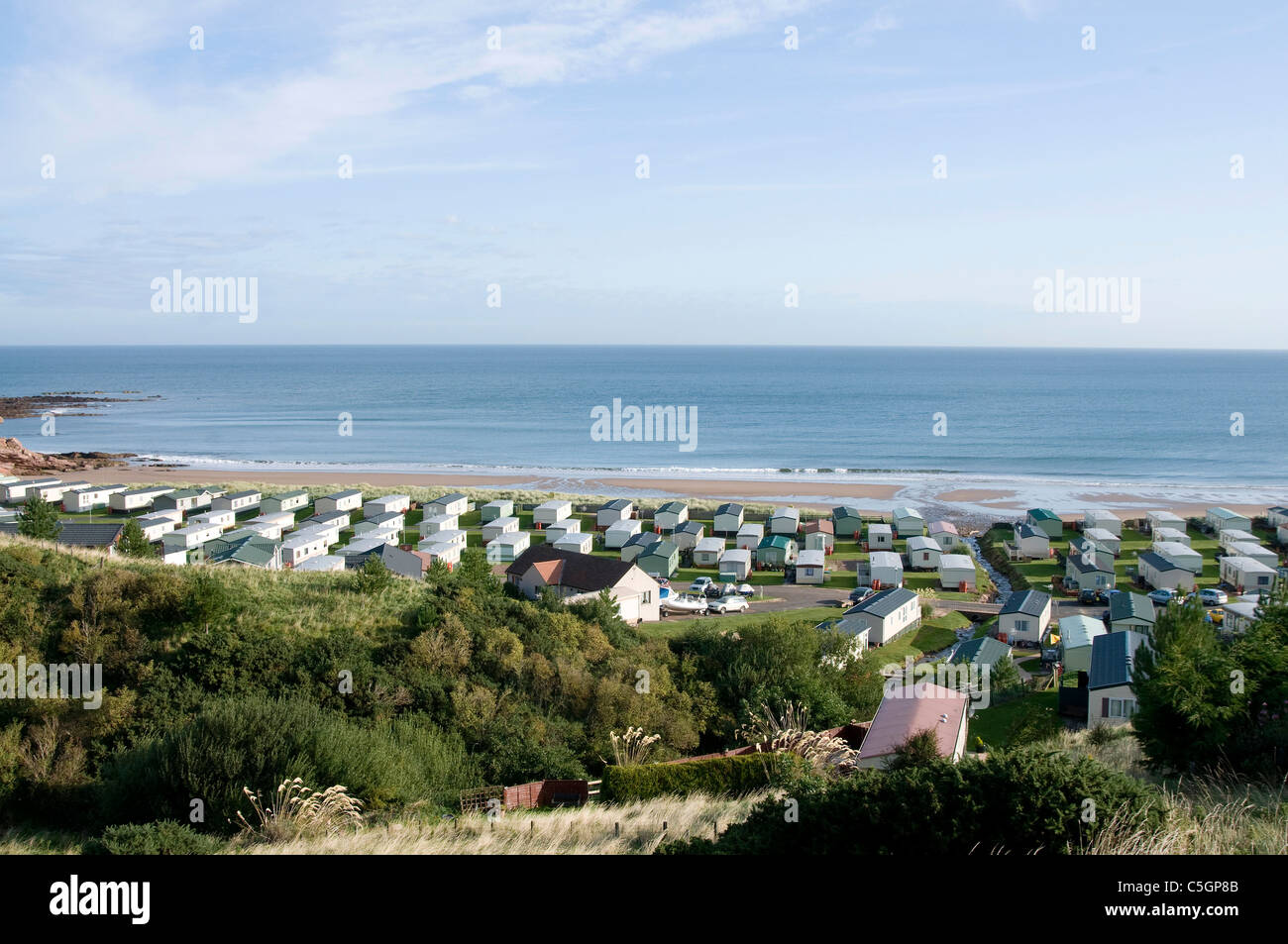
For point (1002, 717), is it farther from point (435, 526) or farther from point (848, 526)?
point (435, 526)

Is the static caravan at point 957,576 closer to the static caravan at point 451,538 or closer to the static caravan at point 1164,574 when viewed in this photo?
the static caravan at point 1164,574

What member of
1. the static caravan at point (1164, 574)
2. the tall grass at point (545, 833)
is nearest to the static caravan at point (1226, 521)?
the static caravan at point (1164, 574)

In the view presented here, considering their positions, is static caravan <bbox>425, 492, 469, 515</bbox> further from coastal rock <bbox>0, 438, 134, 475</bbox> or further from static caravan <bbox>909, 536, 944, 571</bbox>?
coastal rock <bbox>0, 438, 134, 475</bbox>

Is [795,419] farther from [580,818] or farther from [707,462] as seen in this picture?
[580,818]

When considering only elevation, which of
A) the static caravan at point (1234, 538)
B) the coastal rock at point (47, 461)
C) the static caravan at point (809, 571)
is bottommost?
the static caravan at point (809, 571)

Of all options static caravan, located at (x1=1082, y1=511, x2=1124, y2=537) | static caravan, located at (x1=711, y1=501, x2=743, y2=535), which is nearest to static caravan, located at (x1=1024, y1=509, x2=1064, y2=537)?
static caravan, located at (x1=1082, y1=511, x2=1124, y2=537)
